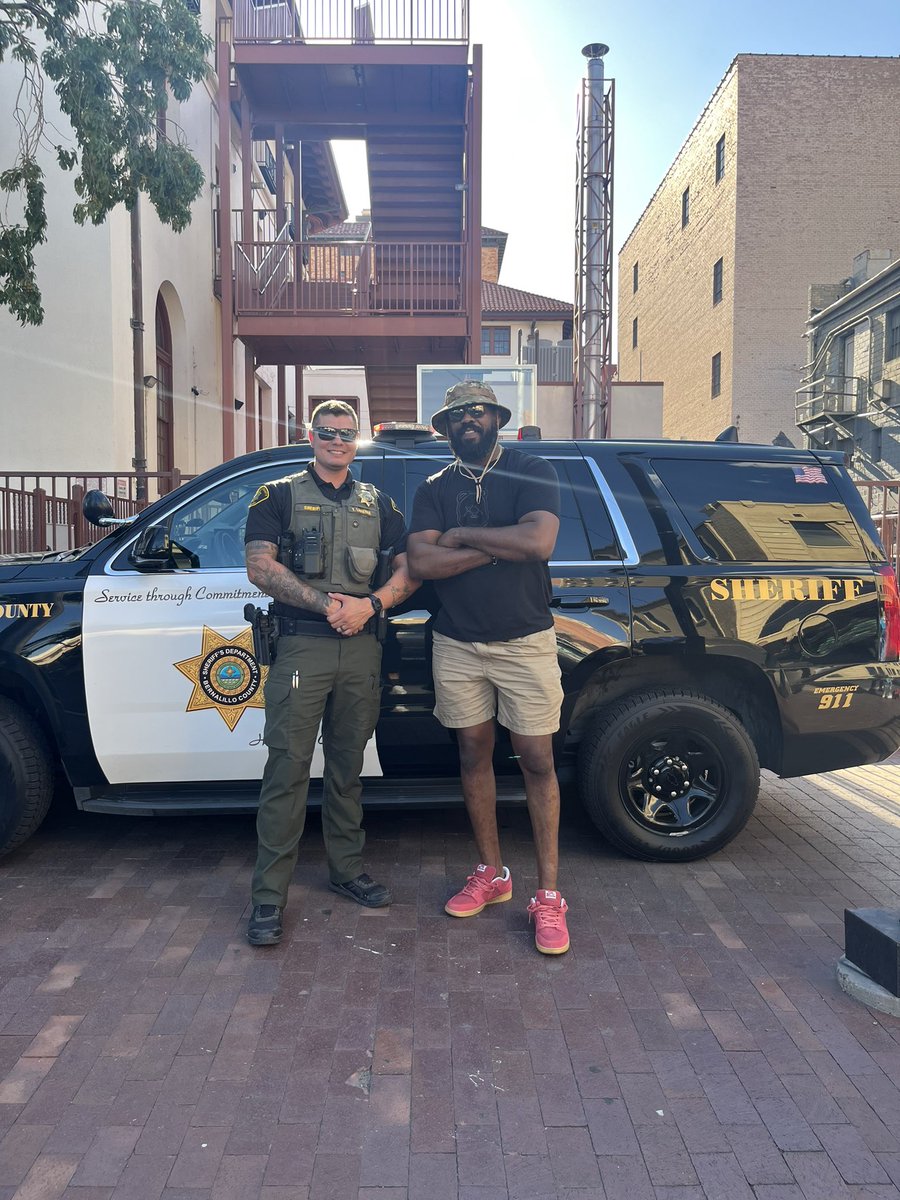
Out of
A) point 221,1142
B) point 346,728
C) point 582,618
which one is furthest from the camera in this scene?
point 582,618

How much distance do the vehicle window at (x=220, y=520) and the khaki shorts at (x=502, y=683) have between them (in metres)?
1.09

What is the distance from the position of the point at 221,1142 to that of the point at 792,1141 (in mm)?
1454

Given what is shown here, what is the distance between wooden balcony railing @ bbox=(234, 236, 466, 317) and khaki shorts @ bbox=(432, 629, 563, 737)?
10597 millimetres

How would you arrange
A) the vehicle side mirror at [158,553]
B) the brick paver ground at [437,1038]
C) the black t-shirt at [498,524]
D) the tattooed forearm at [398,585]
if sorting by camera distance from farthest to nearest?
the vehicle side mirror at [158,553]
the tattooed forearm at [398,585]
the black t-shirt at [498,524]
the brick paver ground at [437,1038]

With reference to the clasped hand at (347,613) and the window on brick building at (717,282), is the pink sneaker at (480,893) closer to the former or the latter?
the clasped hand at (347,613)

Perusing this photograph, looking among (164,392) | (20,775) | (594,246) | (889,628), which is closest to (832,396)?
(594,246)

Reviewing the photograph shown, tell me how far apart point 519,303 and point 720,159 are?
10.4m

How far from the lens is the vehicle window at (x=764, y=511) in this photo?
4133 millimetres

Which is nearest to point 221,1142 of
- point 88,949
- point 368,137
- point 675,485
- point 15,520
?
point 88,949

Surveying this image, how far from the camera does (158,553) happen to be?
152 inches

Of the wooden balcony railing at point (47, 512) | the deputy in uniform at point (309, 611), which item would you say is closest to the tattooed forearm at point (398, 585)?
the deputy in uniform at point (309, 611)

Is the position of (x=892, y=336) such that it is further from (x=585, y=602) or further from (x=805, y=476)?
(x=585, y=602)

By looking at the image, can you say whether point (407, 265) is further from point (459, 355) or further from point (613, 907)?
point (613, 907)

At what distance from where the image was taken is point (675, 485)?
4199 mm
